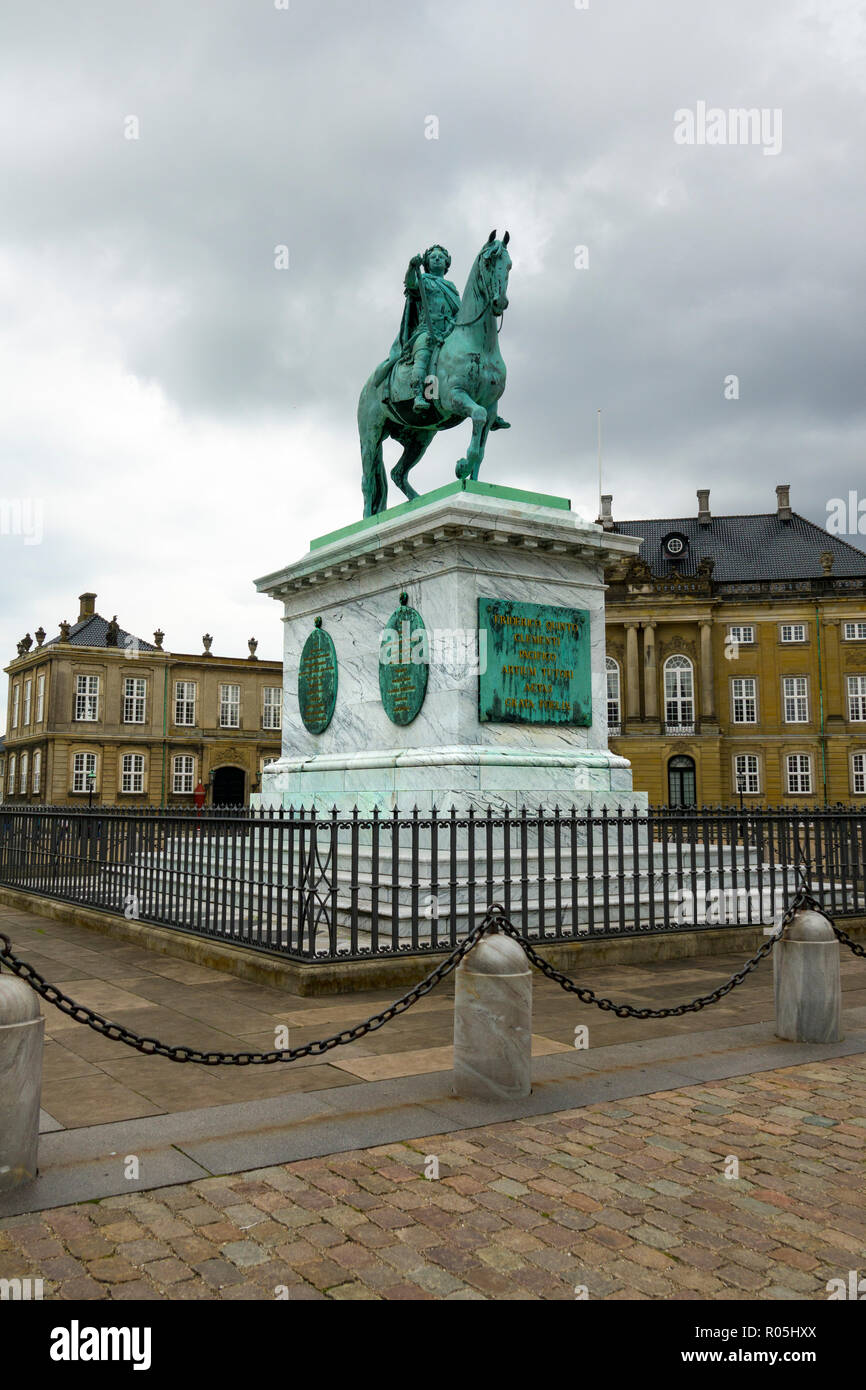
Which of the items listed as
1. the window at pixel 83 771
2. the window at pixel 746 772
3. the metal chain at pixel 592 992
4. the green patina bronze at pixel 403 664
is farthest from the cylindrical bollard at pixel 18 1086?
the window at pixel 746 772

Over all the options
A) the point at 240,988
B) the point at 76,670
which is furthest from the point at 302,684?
the point at 76,670

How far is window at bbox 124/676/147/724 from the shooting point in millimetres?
65750

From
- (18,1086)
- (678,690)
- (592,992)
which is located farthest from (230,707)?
(18,1086)

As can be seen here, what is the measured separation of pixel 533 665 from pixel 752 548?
6036 cm

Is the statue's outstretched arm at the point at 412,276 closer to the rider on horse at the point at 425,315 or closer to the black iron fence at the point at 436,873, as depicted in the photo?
the rider on horse at the point at 425,315

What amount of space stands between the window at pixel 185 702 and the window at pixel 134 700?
2.27 meters

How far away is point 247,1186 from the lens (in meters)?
4.04

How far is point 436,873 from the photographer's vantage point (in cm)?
850

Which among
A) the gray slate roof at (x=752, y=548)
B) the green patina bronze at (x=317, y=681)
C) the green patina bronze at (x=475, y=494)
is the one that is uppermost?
the gray slate roof at (x=752, y=548)

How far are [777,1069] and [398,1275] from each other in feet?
11.2

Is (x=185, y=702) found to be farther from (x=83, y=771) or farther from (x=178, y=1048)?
(x=178, y=1048)

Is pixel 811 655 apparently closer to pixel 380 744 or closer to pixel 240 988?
pixel 380 744

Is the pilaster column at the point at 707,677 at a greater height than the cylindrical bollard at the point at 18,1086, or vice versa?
the pilaster column at the point at 707,677

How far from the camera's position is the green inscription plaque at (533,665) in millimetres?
11070
